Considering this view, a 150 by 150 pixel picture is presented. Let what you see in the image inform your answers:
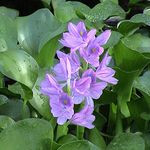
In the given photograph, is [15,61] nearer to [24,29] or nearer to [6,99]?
[6,99]

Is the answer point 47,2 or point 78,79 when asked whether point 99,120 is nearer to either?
point 78,79

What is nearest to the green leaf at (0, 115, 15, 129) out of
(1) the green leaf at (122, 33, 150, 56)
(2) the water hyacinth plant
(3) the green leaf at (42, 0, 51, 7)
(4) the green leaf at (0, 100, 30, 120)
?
(2) the water hyacinth plant

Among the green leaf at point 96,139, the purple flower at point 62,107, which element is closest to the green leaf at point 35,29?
the green leaf at point 96,139

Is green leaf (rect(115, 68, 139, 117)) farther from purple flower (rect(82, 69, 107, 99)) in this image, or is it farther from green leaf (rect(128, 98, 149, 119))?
purple flower (rect(82, 69, 107, 99))

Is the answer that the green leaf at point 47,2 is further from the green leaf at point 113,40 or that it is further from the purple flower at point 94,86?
the purple flower at point 94,86

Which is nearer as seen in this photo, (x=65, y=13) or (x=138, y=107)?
(x=138, y=107)

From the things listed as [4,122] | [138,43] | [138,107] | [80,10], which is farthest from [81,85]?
[80,10]

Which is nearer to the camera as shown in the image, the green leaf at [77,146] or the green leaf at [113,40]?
the green leaf at [77,146]
